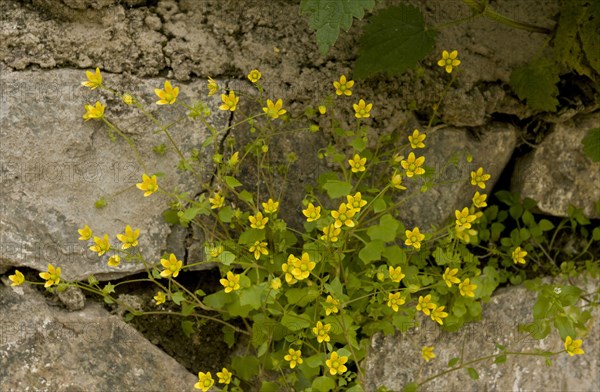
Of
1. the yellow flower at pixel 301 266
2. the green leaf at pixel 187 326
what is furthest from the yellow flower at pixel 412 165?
the green leaf at pixel 187 326

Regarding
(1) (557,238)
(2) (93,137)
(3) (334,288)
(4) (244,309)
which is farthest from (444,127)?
(2) (93,137)

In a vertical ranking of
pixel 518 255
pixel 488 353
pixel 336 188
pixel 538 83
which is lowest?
pixel 488 353

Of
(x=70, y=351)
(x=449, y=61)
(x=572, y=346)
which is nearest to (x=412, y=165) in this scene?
(x=449, y=61)

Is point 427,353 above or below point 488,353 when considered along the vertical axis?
above

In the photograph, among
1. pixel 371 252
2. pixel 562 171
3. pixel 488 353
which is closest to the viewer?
pixel 371 252

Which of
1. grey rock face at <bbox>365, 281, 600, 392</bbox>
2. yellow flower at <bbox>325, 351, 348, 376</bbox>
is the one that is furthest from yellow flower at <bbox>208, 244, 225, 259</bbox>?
grey rock face at <bbox>365, 281, 600, 392</bbox>

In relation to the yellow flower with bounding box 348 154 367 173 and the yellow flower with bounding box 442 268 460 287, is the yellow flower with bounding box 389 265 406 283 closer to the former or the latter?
the yellow flower with bounding box 442 268 460 287

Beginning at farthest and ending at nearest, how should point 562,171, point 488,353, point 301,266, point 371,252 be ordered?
point 562,171, point 488,353, point 371,252, point 301,266

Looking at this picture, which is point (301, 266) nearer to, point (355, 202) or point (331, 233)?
A: point (331, 233)
